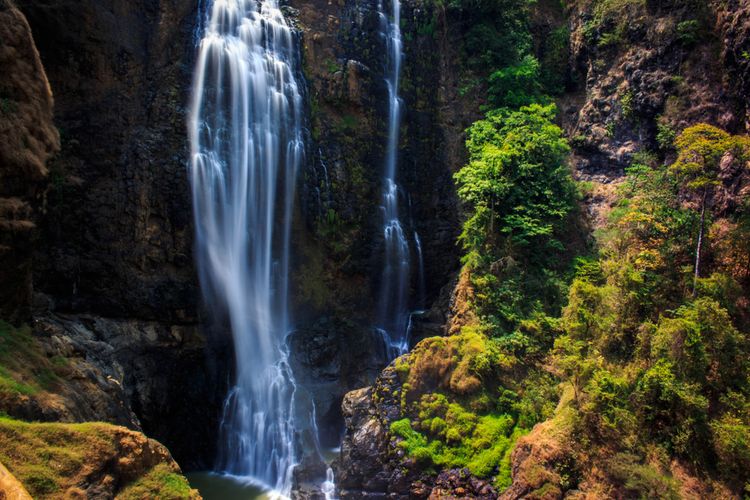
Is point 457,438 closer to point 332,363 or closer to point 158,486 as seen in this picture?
point 332,363

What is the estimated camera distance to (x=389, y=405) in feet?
48.7

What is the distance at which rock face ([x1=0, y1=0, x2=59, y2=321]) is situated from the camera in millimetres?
10414

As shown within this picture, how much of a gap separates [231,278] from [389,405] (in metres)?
7.70

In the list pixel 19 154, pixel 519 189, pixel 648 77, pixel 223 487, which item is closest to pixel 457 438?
pixel 223 487

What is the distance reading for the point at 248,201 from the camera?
739 inches

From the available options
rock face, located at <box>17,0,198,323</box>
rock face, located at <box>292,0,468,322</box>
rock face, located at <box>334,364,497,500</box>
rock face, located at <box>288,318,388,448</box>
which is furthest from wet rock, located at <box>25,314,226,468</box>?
rock face, located at <box>334,364,497,500</box>

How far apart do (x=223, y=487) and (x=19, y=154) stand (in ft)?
36.6

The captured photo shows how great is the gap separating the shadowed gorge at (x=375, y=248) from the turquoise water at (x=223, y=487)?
0.14 meters

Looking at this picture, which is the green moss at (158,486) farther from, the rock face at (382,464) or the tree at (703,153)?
the tree at (703,153)

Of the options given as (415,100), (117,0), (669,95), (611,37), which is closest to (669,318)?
(669,95)

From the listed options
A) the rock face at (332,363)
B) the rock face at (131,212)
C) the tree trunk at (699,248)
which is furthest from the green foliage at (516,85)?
the rock face at (131,212)

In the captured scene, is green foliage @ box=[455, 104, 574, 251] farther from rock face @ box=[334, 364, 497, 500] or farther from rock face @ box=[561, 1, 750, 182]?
rock face @ box=[334, 364, 497, 500]

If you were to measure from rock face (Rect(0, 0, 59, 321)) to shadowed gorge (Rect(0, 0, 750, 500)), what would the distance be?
5 cm

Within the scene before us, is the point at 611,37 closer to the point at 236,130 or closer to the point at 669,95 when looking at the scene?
the point at 669,95
